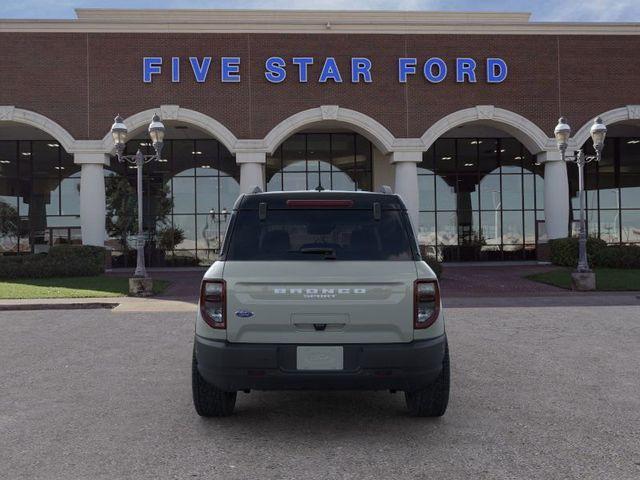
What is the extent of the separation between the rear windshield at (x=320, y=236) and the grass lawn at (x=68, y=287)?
12.5m

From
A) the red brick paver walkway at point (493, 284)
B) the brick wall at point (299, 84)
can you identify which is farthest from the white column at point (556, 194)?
the red brick paver walkway at point (493, 284)

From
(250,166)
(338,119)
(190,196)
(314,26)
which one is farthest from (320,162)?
(314,26)

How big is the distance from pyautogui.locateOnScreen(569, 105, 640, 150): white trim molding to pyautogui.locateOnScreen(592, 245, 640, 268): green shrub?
201 inches

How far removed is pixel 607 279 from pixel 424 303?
52.3ft

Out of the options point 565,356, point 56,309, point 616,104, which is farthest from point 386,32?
point 565,356

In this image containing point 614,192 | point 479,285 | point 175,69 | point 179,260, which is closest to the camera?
point 479,285

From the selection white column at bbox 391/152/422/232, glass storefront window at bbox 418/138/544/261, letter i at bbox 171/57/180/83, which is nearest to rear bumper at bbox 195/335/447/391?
white column at bbox 391/152/422/232

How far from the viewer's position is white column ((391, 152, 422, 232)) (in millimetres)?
23328

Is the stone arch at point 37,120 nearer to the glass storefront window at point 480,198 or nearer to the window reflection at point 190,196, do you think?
the window reflection at point 190,196

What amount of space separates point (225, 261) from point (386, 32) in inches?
859

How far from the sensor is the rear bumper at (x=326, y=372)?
13.7 feet

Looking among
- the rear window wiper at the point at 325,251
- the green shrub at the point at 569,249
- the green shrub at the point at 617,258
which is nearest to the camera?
the rear window wiper at the point at 325,251

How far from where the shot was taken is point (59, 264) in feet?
65.1

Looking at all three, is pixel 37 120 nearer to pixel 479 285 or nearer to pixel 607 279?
pixel 479 285
